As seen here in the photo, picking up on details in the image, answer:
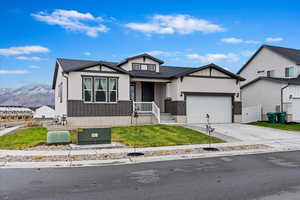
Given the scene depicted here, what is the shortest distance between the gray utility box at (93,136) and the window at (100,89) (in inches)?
279

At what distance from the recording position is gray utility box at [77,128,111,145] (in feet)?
39.3

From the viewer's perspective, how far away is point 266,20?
27.0 metres

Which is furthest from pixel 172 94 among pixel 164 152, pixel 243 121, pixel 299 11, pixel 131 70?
pixel 299 11

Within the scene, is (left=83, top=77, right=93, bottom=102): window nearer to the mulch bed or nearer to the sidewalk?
the sidewalk

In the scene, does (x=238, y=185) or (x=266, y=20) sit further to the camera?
(x=266, y=20)

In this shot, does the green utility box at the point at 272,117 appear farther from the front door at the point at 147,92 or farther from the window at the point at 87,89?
the window at the point at 87,89

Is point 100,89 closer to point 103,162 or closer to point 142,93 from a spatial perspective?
point 142,93

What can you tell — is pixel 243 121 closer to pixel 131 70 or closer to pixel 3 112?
pixel 131 70

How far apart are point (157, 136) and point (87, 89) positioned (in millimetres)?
7189

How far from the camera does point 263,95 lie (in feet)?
84.2

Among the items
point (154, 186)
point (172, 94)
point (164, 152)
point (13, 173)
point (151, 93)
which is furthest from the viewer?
point (151, 93)

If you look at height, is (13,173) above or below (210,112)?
below

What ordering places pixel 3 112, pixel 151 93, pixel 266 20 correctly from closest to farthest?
1. pixel 151 93
2. pixel 266 20
3. pixel 3 112

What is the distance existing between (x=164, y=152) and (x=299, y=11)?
26034 mm
